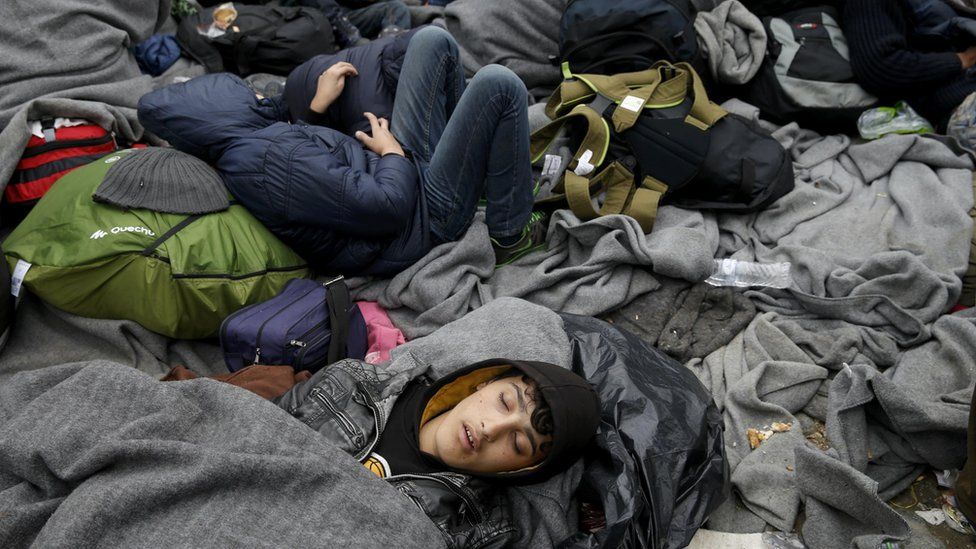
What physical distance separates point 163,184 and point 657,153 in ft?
5.80

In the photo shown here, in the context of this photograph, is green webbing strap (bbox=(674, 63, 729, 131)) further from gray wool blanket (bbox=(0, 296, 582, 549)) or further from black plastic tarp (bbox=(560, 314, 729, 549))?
gray wool blanket (bbox=(0, 296, 582, 549))

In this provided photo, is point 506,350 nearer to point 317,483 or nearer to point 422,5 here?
point 317,483

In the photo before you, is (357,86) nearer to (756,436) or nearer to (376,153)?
(376,153)

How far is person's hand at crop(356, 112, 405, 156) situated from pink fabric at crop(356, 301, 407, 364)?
1.78 ft

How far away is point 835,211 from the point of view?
9.03ft

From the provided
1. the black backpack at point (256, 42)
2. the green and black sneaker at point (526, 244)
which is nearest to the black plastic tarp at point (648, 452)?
the green and black sneaker at point (526, 244)

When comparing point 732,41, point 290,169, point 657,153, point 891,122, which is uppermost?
point 290,169

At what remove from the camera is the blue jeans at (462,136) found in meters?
2.29

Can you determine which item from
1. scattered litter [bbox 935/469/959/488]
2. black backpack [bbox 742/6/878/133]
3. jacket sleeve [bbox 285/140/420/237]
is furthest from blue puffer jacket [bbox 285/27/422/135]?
scattered litter [bbox 935/469/959/488]

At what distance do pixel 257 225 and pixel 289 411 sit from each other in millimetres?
720

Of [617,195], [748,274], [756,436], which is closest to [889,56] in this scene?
[748,274]

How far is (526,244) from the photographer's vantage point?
8.50 ft

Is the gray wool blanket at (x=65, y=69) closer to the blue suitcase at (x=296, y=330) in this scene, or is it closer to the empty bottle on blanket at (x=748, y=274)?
the blue suitcase at (x=296, y=330)

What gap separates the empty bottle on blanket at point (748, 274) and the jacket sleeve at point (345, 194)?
1.18 meters
